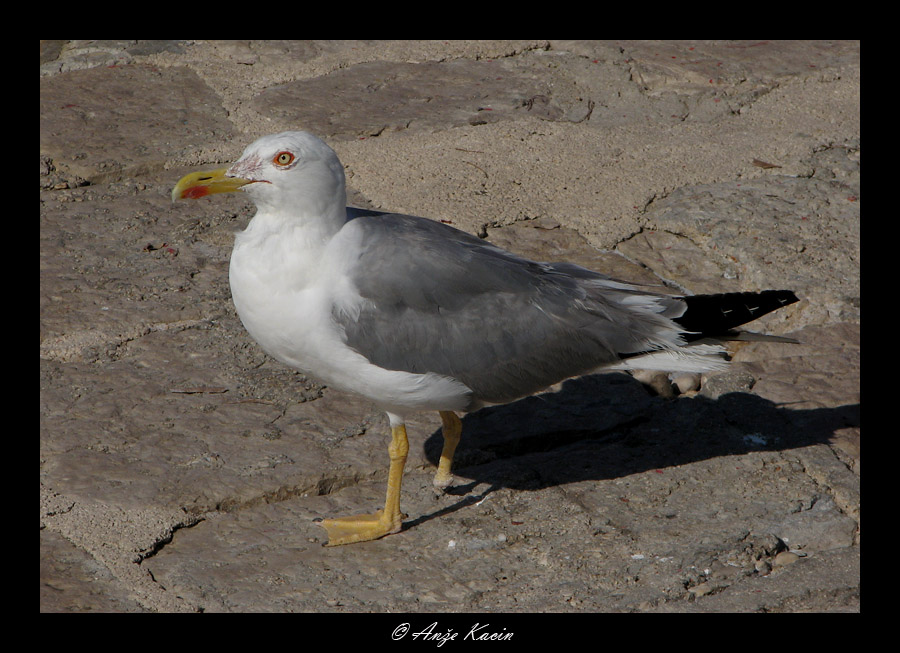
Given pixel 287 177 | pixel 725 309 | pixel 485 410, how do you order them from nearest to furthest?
1. pixel 287 177
2. pixel 725 309
3. pixel 485 410

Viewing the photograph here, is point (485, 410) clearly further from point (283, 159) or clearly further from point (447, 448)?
point (283, 159)

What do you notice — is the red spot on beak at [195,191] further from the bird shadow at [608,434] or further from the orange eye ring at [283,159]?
the bird shadow at [608,434]

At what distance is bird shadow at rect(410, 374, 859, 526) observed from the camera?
12.9 feet

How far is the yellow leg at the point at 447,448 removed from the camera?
3.90 metres

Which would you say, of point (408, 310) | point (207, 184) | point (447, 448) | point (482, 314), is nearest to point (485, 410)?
point (447, 448)

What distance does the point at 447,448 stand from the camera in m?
3.92

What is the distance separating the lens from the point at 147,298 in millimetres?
4559

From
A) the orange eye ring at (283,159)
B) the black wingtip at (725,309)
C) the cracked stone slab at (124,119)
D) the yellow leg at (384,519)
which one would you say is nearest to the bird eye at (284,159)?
the orange eye ring at (283,159)

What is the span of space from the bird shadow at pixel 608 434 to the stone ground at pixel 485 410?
1cm

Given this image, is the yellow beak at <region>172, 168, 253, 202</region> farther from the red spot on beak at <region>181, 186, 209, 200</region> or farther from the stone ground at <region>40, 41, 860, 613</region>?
the stone ground at <region>40, 41, 860, 613</region>

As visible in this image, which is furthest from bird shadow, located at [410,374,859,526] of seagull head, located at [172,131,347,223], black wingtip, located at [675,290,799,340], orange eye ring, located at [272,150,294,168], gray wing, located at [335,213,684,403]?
orange eye ring, located at [272,150,294,168]

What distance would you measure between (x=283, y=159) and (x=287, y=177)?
7 cm

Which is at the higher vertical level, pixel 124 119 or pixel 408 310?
pixel 124 119

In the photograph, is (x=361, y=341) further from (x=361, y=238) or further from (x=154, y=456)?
(x=154, y=456)
